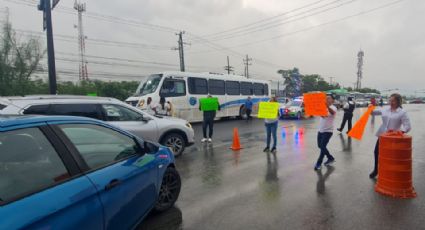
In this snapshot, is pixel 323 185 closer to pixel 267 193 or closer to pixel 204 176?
pixel 267 193

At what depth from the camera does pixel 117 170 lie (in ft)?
9.12

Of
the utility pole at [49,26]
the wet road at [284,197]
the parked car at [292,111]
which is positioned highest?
the utility pole at [49,26]

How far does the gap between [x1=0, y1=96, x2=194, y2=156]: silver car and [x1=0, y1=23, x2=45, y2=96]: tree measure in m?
27.7

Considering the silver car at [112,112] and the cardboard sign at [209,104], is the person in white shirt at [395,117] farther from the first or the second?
the cardboard sign at [209,104]

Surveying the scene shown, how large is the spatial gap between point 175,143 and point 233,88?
545 inches

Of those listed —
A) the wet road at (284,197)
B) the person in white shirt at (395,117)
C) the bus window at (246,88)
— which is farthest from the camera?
the bus window at (246,88)

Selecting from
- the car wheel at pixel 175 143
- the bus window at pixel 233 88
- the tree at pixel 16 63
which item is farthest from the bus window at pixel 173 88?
the tree at pixel 16 63

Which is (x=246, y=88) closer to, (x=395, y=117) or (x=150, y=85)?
(x=150, y=85)

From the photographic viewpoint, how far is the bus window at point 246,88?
22200 millimetres

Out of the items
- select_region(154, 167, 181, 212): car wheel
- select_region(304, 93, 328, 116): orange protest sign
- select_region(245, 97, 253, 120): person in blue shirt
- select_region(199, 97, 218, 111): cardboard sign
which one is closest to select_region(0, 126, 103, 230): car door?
select_region(154, 167, 181, 212): car wheel

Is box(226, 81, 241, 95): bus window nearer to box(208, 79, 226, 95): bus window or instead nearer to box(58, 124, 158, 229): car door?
box(208, 79, 226, 95): bus window

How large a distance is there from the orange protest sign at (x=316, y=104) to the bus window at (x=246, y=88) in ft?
51.0

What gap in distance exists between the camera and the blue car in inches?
74.5

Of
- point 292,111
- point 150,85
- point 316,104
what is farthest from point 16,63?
point 316,104
